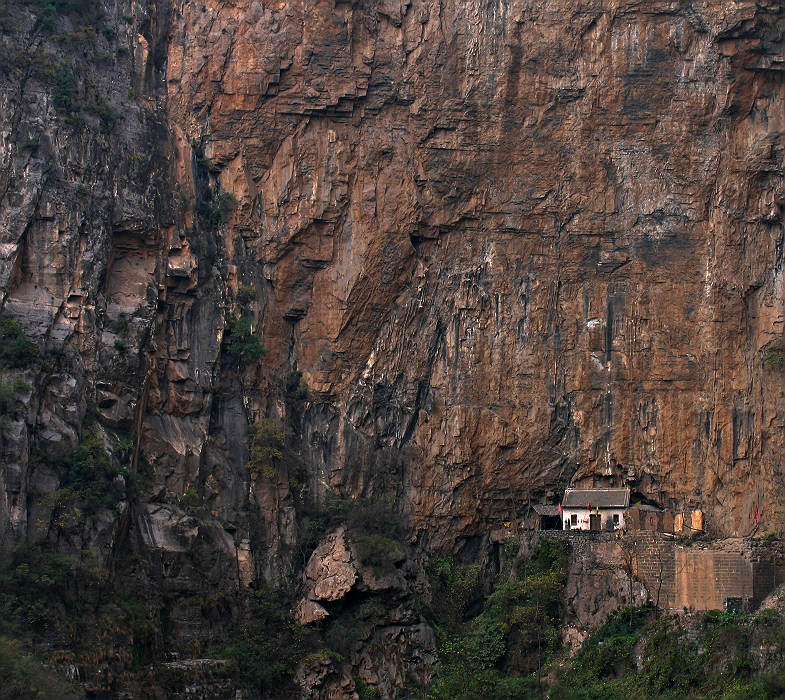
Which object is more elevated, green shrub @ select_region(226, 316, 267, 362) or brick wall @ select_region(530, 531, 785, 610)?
green shrub @ select_region(226, 316, 267, 362)

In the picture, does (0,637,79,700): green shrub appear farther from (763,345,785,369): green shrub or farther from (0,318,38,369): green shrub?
(763,345,785,369): green shrub

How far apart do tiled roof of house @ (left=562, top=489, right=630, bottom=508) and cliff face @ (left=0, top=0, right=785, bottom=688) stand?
0.78 metres

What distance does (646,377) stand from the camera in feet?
136

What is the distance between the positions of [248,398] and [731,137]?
1365 cm

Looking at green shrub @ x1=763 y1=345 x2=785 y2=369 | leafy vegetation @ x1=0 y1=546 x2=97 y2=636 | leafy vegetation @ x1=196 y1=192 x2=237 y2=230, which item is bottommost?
leafy vegetation @ x1=0 y1=546 x2=97 y2=636

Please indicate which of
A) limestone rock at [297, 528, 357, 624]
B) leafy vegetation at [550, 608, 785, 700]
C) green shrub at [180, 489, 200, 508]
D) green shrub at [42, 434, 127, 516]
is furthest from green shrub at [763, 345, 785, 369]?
green shrub at [42, 434, 127, 516]

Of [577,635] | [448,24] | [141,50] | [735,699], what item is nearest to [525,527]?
[577,635]

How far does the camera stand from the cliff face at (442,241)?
1592 inches

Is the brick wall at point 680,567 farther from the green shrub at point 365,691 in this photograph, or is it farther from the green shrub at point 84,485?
the green shrub at point 84,485

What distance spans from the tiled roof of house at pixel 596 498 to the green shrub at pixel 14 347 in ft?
44.4

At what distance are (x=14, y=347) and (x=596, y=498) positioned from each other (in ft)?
47.8

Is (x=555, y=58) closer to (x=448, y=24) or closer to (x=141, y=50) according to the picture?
(x=448, y=24)

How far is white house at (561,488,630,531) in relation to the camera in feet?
133

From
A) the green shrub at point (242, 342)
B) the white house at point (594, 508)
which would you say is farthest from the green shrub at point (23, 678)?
the white house at point (594, 508)
